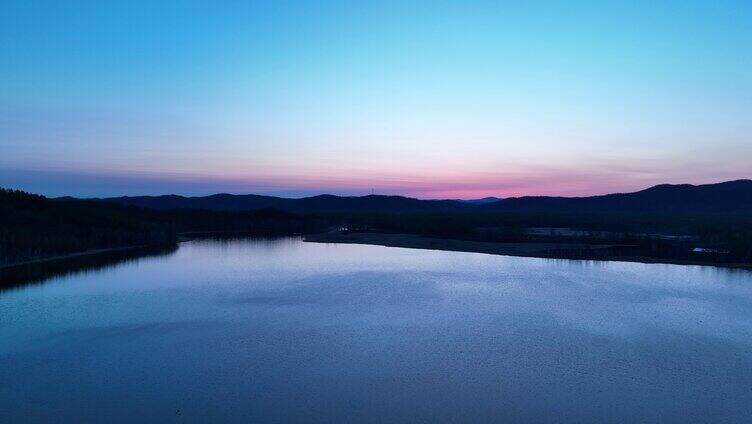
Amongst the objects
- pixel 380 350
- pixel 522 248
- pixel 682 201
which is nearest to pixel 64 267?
pixel 380 350

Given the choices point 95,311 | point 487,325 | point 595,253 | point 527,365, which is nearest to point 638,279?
point 595,253

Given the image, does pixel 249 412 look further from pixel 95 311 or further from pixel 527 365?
pixel 95 311

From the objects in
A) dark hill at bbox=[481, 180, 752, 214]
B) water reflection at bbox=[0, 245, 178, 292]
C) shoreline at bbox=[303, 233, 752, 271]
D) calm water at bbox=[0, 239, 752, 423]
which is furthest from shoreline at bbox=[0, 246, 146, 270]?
dark hill at bbox=[481, 180, 752, 214]

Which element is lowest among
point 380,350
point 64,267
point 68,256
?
point 380,350

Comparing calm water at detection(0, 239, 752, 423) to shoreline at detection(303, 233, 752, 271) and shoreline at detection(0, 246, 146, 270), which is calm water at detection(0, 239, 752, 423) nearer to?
shoreline at detection(303, 233, 752, 271)

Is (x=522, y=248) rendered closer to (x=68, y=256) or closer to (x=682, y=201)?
(x=68, y=256)

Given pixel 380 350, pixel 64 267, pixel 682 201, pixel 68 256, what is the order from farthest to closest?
1. pixel 682 201
2. pixel 68 256
3. pixel 64 267
4. pixel 380 350

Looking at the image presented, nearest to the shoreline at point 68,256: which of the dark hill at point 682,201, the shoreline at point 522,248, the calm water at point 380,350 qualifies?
the calm water at point 380,350
